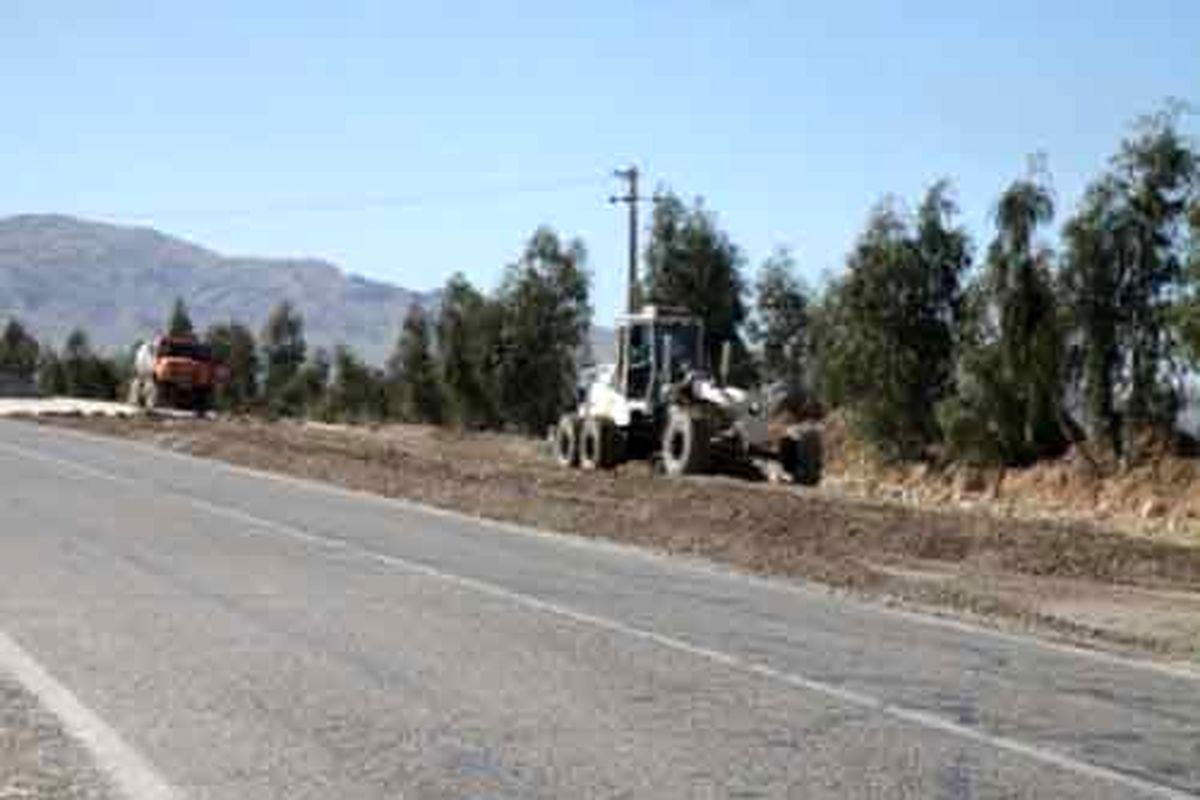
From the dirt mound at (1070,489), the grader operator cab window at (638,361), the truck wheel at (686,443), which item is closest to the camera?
the dirt mound at (1070,489)

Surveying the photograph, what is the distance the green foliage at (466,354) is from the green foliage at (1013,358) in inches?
1001

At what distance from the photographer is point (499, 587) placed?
15.6 m

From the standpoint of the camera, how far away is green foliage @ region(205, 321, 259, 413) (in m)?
89.1

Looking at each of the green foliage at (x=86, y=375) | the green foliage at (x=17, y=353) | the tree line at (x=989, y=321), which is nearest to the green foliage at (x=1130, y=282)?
the tree line at (x=989, y=321)

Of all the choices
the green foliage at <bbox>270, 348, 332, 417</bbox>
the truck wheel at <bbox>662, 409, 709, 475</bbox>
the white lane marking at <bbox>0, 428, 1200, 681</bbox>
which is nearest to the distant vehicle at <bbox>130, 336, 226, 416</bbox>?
the green foliage at <bbox>270, 348, 332, 417</bbox>

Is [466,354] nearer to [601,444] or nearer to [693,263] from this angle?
[693,263]

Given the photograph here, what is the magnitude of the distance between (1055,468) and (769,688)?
2206 cm

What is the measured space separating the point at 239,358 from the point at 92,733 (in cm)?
8390

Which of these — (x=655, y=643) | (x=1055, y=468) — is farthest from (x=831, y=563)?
(x=1055, y=468)

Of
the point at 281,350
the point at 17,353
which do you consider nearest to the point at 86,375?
the point at 17,353

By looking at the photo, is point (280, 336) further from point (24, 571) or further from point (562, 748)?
point (562, 748)

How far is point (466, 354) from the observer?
5962 cm

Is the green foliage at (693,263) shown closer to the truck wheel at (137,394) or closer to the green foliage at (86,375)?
the truck wheel at (137,394)

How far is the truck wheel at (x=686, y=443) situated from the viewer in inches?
1218
